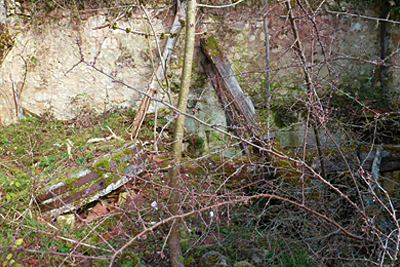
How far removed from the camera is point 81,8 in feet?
17.0

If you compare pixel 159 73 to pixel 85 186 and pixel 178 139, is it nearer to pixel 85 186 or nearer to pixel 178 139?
pixel 85 186

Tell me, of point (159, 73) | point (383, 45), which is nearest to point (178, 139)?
point (159, 73)

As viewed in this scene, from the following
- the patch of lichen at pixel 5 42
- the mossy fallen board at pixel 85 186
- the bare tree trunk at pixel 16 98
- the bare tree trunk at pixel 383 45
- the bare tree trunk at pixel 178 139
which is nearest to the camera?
the bare tree trunk at pixel 178 139

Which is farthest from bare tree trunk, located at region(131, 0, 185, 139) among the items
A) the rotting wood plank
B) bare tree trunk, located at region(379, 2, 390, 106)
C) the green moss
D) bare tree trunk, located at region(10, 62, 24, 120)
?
bare tree trunk, located at region(379, 2, 390, 106)

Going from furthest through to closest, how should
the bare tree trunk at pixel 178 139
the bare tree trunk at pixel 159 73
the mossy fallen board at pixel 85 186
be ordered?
the bare tree trunk at pixel 159 73
the mossy fallen board at pixel 85 186
the bare tree trunk at pixel 178 139

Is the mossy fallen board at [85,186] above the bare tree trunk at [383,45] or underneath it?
underneath

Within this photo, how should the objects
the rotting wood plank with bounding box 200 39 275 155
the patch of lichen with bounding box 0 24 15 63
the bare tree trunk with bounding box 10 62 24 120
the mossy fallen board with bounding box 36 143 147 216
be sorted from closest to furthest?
the mossy fallen board with bounding box 36 143 147 216 → the rotting wood plank with bounding box 200 39 275 155 → the patch of lichen with bounding box 0 24 15 63 → the bare tree trunk with bounding box 10 62 24 120

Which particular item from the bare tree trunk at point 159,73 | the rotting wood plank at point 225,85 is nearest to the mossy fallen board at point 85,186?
the bare tree trunk at point 159,73

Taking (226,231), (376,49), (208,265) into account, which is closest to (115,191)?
(226,231)

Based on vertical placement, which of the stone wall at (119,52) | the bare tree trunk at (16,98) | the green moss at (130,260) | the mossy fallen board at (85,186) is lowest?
the green moss at (130,260)

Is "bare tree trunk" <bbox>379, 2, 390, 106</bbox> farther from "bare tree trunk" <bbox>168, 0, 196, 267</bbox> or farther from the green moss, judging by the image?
the green moss

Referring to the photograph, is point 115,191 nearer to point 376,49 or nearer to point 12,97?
point 12,97

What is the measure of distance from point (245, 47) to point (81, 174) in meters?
3.60

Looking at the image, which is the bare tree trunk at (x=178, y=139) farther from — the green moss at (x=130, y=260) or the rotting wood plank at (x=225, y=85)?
the rotting wood plank at (x=225, y=85)
